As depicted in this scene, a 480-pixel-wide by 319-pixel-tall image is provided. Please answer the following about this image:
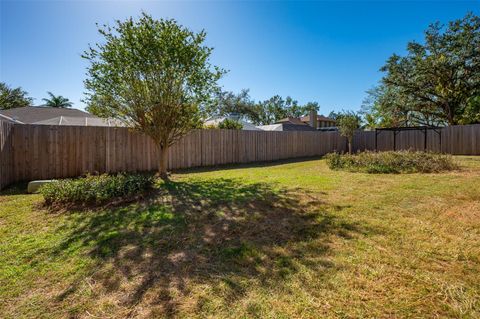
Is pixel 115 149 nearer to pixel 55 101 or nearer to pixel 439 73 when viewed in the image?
pixel 439 73

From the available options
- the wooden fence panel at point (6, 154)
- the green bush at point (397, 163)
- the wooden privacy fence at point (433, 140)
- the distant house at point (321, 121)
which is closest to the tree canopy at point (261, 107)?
the distant house at point (321, 121)

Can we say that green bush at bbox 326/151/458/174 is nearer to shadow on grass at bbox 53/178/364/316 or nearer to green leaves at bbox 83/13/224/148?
shadow on grass at bbox 53/178/364/316

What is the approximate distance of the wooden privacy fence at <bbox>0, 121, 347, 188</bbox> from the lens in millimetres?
6543

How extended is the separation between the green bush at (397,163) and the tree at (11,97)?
2904 centimetres

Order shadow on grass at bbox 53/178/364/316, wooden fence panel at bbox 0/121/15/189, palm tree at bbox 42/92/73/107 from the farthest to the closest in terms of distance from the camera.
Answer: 1. palm tree at bbox 42/92/73/107
2. wooden fence panel at bbox 0/121/15/189
3. shadow on grass at bbox 53/178/364/316

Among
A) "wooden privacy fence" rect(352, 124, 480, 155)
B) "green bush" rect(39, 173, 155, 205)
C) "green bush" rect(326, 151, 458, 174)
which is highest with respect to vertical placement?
"wooden privacy fence" rect(352, 124, 480, 155)

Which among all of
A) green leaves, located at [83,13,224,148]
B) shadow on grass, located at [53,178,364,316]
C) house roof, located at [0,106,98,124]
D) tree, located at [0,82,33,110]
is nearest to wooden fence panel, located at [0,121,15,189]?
green leaves, located at [83,13,224,148]

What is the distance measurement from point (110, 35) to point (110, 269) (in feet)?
20.3

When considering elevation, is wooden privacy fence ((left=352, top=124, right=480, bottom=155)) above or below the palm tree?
below

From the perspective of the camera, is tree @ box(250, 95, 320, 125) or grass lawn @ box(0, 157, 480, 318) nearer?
grass lawn @ box(0, 157, 480, 318)

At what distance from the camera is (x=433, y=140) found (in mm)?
15195

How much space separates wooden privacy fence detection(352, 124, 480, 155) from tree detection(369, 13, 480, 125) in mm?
4311

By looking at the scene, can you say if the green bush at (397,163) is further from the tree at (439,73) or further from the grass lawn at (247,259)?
the tree at (439,73)

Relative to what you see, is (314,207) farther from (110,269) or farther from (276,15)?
A: (276,15)
